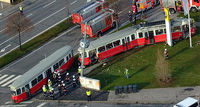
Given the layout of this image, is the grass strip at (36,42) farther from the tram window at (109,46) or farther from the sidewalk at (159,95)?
the sidewalk at (159,95)

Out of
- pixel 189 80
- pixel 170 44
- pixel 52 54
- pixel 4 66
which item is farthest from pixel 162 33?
pixel 4 66

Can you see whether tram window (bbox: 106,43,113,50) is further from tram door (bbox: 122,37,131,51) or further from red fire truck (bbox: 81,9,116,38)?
red fire truck (bbox: 81,9,116,38)

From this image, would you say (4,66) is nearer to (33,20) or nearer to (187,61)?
(33,20)

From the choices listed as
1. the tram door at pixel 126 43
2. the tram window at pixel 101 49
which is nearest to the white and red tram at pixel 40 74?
the tram window at pixel 101 49

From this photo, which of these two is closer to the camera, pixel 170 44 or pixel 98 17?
pixel 170 44

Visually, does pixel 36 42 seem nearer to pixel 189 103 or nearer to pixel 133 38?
pixel 133 38

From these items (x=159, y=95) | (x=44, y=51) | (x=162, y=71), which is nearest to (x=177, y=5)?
(x=162, y=71)
